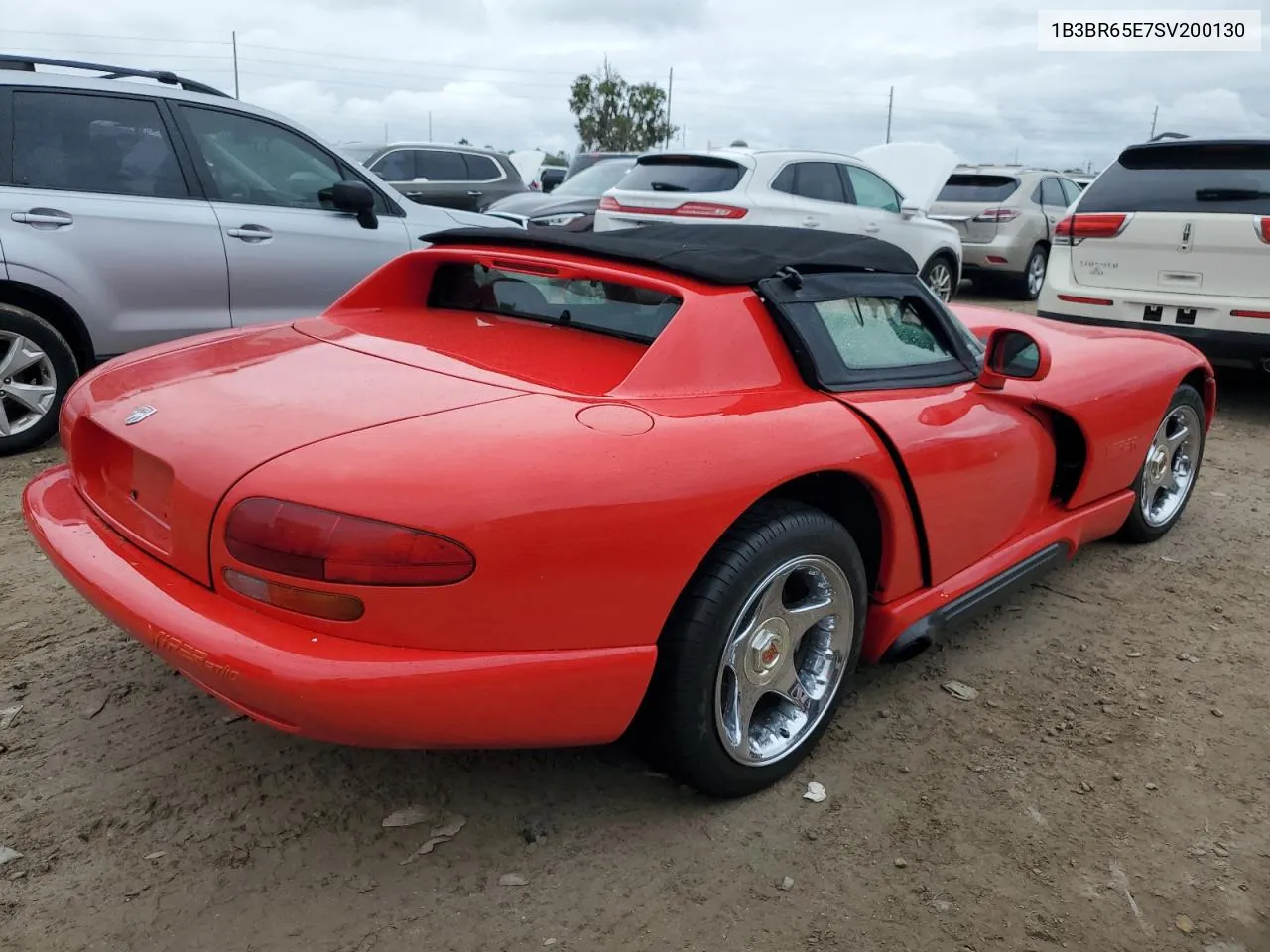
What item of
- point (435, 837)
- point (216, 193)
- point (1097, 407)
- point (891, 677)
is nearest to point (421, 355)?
point (435, 837)

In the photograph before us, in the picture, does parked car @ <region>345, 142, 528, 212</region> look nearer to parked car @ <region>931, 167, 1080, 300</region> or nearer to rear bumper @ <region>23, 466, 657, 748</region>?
parked car @ <region>931, 167, 1080, 300</region>

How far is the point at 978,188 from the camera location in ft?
38.8

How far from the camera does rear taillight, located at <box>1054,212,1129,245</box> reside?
6.26 metres

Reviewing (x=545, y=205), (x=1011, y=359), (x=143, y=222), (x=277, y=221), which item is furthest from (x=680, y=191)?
(x=1011, y=359)

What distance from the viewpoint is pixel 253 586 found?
1892 mm

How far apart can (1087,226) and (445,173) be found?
8.25m

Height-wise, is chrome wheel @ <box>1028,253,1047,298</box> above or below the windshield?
below

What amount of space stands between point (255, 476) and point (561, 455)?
569 mm

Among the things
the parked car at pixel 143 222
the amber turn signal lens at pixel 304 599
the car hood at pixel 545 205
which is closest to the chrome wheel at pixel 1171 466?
the amber turn signal lens at pixel 304 599

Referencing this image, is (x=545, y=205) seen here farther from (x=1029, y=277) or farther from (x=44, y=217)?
(x=44, y=217)

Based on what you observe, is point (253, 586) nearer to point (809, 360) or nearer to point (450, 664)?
point (450, 664)

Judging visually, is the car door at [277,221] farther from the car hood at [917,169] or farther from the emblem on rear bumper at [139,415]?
the car hood at [917,169]

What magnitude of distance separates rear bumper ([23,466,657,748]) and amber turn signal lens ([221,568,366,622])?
0.04 metres

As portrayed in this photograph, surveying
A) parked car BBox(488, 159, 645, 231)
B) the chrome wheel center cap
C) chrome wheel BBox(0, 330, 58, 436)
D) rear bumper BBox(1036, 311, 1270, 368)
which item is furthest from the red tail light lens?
parked car BBox(488, 159, 645, 231)
